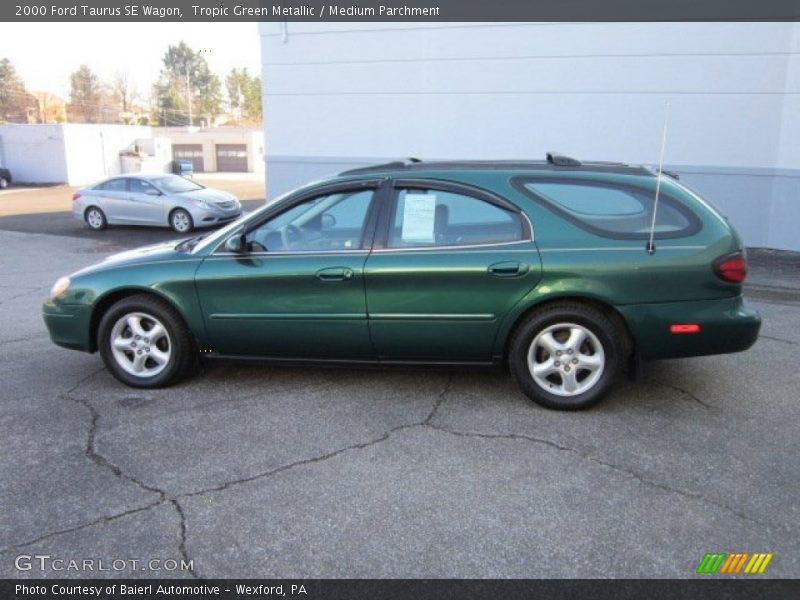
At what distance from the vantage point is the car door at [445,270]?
156 inches

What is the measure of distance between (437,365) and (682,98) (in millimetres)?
8417

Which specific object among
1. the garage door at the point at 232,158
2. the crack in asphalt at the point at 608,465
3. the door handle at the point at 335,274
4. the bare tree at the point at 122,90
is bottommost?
the crack in asphalt at the point at 608,465

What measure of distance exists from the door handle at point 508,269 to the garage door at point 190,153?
52577mm

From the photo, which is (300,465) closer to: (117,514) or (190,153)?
(117,514)

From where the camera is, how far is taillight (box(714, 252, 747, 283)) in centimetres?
381

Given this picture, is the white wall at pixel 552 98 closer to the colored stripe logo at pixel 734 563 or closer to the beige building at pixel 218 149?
the colored stripe logo at pixel 734 563

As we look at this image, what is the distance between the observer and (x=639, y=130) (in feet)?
34.8

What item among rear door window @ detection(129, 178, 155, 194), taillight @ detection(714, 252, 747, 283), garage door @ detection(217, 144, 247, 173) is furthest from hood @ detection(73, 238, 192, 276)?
garage door @ detection(217, 144, 247, 173)

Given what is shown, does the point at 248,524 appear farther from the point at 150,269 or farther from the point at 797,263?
the point at 797,263

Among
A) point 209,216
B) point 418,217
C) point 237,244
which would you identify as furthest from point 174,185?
point 418,217

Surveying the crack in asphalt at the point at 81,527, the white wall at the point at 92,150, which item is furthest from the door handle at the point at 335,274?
the white wall at the point at 92,150

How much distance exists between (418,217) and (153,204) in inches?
476

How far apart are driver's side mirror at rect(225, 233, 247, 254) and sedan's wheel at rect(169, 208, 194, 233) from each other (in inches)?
420
